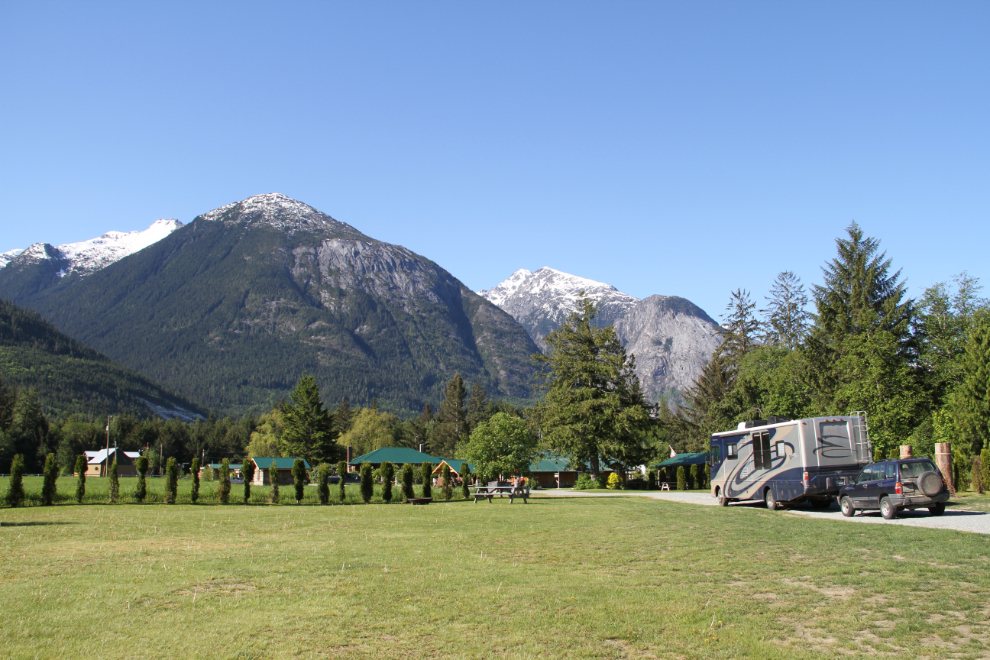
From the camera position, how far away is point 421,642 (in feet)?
20.7

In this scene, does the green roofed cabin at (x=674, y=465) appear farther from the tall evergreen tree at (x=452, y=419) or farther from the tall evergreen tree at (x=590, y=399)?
the tall evergreen tree at (x=452, y=419)

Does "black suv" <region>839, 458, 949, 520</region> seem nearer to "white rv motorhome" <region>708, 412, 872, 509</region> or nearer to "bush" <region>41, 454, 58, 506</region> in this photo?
"white rv motorhome" <region>708, 412, 872, 509</region>

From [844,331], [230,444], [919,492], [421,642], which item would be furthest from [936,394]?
[230,444]

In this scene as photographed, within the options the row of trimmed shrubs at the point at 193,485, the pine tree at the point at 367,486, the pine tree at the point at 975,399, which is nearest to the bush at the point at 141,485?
the row of trimmed shrubs at the point at 193,485

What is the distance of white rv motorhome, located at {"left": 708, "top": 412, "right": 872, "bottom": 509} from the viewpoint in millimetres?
21859

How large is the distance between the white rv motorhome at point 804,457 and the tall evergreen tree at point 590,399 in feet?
90.2

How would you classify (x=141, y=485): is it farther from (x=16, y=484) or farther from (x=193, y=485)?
(x=16, y=484)

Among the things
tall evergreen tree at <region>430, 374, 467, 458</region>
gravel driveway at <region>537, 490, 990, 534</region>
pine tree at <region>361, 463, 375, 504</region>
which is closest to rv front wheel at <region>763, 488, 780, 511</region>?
gravel driveway at <region>537, 490, 990, 534</region>

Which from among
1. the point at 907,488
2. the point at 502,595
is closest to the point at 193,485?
the point at 502,595

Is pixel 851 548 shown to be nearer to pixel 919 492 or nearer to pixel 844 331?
pixel 919 492

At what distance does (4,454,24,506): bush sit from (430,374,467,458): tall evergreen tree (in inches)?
2949

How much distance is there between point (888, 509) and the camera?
18.5 metres

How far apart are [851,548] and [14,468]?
28.2m

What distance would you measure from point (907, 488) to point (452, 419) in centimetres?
8862
